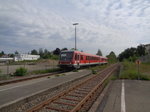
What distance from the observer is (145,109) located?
5996 millimetres

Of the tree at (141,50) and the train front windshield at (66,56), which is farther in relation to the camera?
the tree at (141,50)

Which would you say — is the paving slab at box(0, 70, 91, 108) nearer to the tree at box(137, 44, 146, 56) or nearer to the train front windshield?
the train front windshield

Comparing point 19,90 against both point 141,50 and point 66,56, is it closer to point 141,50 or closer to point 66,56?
point 66,56

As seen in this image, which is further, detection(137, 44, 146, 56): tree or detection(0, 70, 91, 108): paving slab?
detection(137, 44, 146, 56): tree

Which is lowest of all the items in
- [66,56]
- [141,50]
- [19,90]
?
[19,90]

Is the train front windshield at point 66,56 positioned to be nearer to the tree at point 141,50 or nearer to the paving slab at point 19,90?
the paving slab at point 19,90

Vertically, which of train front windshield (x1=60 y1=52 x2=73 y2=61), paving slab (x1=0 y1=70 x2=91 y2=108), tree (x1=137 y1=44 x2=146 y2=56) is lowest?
paving slab (x1=0 y1=70 x2=91 y2=108)

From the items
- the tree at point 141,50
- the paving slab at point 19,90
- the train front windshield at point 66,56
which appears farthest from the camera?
the tree at point 141,50

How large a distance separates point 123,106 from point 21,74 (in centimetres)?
1284

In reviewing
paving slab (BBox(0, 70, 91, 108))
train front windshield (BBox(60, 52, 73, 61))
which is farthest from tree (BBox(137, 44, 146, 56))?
paving slab (BBox(0, 70, 91, 108))

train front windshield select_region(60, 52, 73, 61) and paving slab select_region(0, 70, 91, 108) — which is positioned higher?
train front windshield select_region(60, 52, 73, 61)

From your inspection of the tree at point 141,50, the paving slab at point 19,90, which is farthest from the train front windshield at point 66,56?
the tree at point 141,50

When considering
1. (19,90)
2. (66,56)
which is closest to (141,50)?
(66,56)

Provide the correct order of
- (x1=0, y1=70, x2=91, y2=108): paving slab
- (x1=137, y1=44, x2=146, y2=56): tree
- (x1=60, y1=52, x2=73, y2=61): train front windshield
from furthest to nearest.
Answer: (x1=137, y1=44, x2=146, y2=56): tree → (x1=60, y1=52, x2=73, y2=61): train front windshield → (x1=0, y1=70, x2=91, y2=108): paving slab
